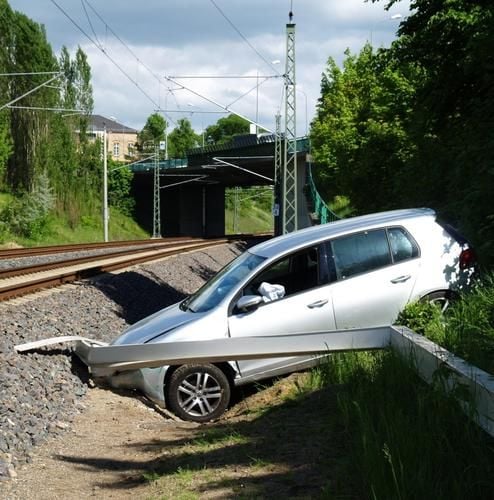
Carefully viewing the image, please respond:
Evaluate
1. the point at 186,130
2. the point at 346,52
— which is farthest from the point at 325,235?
the point at 186,130

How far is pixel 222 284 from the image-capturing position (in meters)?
7.99

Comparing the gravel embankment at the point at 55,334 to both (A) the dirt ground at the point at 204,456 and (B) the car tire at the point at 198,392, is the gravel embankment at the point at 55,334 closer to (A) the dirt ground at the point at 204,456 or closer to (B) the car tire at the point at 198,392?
(A) the dirt ground at the point at 204,456

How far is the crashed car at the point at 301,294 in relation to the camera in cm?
734

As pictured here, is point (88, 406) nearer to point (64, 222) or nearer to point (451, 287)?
point (451, 287)

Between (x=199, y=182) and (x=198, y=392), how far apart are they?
72830mm

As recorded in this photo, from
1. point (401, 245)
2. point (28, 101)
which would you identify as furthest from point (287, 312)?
point (28, 101)

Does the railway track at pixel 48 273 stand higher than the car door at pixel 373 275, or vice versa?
the car door at pixel 373 275

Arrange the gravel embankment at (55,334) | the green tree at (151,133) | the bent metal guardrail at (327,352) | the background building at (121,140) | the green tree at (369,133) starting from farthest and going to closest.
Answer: the background building at (121,140), the green tree at (151,133), the green tree at (369,133), the gravel embankment at (55,334), the bent metal guardrail at (327,352)

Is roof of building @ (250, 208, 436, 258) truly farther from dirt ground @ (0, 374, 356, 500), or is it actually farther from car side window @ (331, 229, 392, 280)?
dirt ground @ (0, 374, 356, 500)

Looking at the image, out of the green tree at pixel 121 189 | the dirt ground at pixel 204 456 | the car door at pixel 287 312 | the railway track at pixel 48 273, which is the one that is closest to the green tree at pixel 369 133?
the railway track at pixel 48 273

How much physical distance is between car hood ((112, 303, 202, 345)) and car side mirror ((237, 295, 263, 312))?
0.40 m

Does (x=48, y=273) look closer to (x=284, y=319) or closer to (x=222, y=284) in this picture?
(x=222, y=284)

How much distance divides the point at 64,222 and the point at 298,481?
6358cm

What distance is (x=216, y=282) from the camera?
8.27 meters
